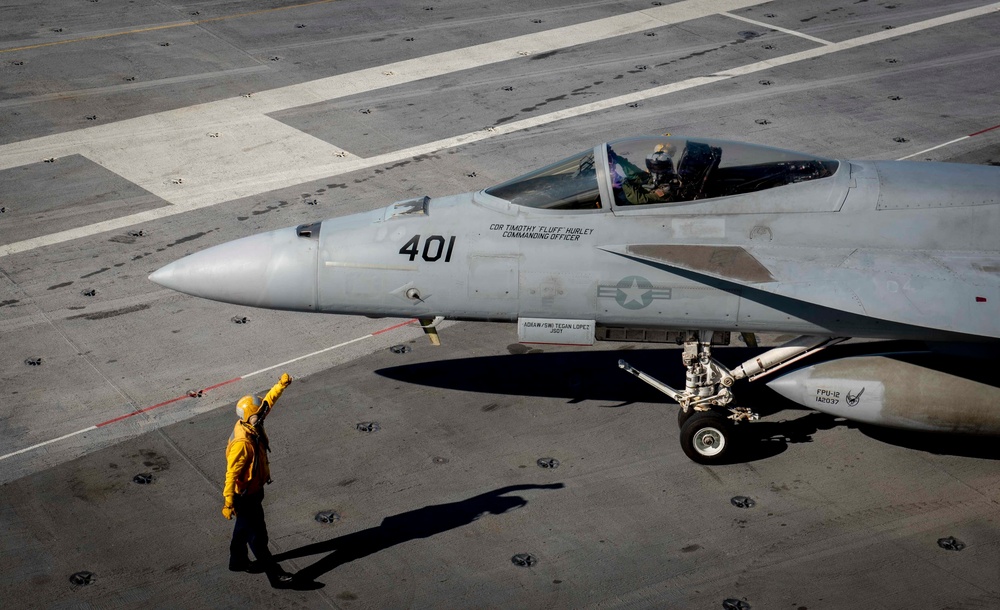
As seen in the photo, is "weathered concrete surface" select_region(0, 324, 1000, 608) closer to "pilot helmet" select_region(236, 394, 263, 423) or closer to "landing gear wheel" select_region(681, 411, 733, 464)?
"landing gear wheel" select_region(681, 411, 733, 464)

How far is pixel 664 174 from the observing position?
9898 mm

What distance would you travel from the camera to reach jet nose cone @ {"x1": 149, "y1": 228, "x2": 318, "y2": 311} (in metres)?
10.1

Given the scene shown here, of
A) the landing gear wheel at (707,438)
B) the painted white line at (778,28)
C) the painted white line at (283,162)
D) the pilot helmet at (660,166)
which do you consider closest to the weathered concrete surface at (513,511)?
the landing gear wheel at (707,438)

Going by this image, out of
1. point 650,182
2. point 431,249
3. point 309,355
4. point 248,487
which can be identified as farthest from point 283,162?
point 248,487

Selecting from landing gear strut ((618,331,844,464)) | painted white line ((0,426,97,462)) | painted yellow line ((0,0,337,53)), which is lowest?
painted white line ((0,426,97,462))

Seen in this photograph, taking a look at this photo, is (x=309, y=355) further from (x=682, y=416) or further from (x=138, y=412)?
(x=682, y=416)

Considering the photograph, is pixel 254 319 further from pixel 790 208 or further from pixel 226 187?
pixel 790 208

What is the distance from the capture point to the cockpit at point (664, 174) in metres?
9.91

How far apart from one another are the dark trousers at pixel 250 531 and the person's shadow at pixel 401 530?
0.37m

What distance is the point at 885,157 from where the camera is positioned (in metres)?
17.4

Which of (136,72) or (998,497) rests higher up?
(136,72)

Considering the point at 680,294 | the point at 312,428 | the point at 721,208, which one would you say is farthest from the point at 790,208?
the point at 312,428

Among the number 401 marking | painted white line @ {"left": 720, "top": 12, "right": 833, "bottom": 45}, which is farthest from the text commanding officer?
painted white line @ {"left": 720, "top": 12, "right": 833, "bottom": 45}

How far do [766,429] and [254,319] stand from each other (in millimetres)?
6402
